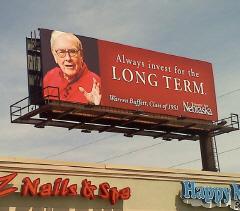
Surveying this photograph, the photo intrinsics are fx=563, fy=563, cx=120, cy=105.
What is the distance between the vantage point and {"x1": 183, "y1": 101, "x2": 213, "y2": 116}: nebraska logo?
40969 millimetres

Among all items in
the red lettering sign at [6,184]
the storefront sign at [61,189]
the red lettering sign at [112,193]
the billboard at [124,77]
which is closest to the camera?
the red lettering sign at [6,184]

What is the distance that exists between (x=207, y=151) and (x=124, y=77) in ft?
28.5

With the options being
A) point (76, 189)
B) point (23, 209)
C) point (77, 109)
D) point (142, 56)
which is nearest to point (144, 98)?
point (142, 56)

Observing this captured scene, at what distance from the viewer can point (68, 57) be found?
119 feet

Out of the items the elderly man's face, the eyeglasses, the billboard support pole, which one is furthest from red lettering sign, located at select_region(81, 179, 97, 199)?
the billboard support pole

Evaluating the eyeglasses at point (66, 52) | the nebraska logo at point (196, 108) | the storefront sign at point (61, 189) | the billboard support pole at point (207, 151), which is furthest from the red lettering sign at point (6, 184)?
the billboard support pole at point (207, 151)

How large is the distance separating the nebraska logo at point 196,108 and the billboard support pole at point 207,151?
1565mm

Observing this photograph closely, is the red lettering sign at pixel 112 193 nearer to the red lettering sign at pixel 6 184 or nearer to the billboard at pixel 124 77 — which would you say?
the red lettering sign at pixel 6 184

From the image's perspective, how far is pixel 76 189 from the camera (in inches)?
1144

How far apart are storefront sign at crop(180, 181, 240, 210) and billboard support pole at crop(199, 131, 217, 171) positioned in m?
3.94

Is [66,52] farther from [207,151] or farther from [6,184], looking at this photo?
[207,151]

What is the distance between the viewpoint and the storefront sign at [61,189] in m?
26.6

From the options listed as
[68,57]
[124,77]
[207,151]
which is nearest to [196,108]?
[207,151]

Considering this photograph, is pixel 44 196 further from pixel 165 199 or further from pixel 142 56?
pixel 142 56
